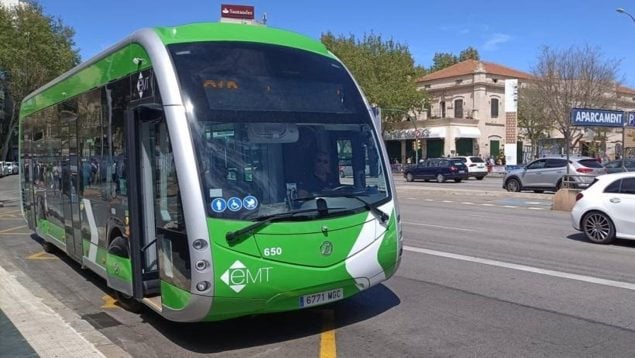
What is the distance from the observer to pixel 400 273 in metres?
8.70

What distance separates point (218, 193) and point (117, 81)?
2.31 m

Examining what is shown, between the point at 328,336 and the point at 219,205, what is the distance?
5.61ft

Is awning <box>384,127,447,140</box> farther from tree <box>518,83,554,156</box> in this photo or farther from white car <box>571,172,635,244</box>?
white car <box>571,172,635,244</box>

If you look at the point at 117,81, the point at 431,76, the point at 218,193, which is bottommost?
the point at 218,193

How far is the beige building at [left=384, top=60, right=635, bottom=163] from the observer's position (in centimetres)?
6712

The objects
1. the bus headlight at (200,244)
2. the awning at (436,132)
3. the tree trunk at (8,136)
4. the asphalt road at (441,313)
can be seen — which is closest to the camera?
the bus headlight at (200,244)

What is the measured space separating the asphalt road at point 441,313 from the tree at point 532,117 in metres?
48.7

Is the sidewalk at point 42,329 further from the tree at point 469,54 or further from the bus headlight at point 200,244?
the tree at point 469,54

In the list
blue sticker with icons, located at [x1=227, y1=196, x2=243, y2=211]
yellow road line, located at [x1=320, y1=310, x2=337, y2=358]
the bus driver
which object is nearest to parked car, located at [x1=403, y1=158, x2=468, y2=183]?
yellow road line, located at [x1=320, y1=310, x2=337, y2=358]

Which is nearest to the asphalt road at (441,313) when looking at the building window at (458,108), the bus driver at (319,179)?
the bus driver at (319,179)

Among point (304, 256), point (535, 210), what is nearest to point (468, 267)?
point (304, 256)

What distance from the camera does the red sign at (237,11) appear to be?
40.5 meters

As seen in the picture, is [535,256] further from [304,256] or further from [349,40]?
[349,40]

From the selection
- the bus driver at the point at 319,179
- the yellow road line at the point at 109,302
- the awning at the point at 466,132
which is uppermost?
the awning at the point at 466,132
